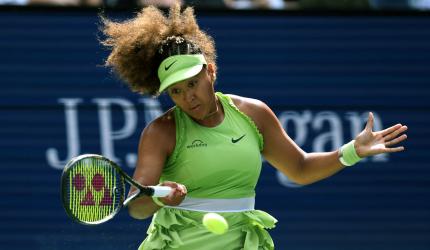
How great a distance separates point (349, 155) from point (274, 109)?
8.03 ft

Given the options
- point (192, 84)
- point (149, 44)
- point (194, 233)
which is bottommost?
point (194, 233)

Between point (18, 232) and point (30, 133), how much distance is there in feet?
2.06

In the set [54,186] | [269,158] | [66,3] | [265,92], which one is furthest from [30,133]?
[269,158]

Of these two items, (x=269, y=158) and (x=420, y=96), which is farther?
(x=420, y=96)

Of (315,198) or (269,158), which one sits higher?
(269,158)

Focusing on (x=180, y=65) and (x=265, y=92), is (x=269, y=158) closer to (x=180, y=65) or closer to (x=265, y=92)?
(x=180, y=65)

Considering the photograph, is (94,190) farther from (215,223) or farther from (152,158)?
(215,223)

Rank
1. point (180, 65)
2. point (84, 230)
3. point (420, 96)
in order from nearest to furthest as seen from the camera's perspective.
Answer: point (180, 65), point (84, 230), point (420, 96)

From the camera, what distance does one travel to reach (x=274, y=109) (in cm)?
667

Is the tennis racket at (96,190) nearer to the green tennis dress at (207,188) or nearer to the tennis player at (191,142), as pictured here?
the tennis player at (191,142)

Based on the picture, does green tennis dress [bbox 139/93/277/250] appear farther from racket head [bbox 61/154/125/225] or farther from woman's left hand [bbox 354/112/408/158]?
woman's left hand [bbox 354/112/408/158]

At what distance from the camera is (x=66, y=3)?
21.8 ft

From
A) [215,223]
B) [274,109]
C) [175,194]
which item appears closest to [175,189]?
[175,194]

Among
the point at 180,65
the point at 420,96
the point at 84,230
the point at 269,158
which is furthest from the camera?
the point at 420,96
